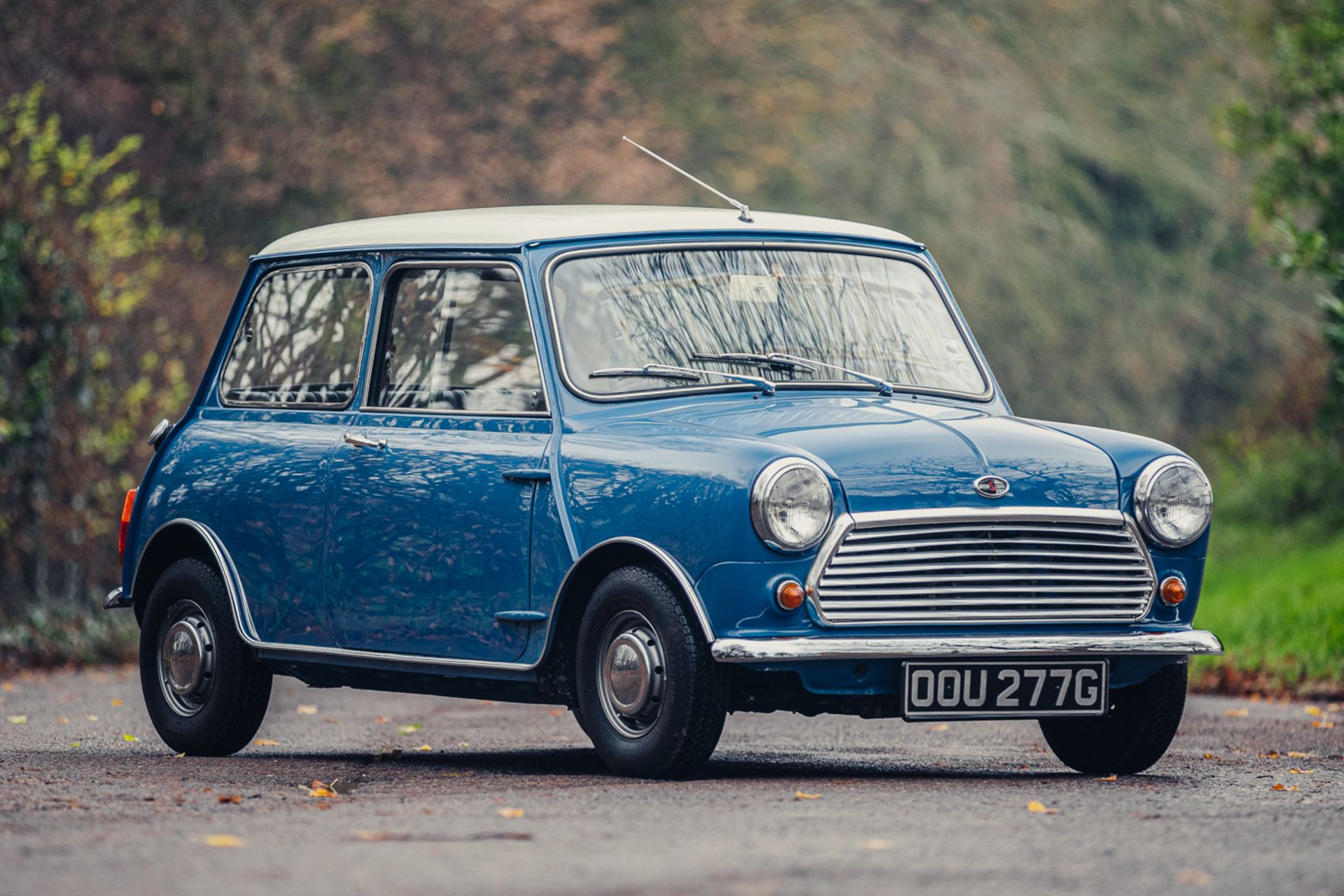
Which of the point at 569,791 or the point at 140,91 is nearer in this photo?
Result: the point at 569,791

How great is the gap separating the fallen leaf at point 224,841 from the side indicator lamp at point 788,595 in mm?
1911

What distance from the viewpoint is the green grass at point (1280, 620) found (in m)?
14.1

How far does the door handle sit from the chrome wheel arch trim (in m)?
0.75

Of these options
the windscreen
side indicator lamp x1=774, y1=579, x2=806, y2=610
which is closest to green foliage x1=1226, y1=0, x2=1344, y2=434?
the windscreen

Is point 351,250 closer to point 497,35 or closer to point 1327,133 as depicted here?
point 1327,133

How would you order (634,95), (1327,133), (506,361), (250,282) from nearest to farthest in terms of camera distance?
1. (506,361)
2. (250,282)
3. (1327,133)
4. (634,95)

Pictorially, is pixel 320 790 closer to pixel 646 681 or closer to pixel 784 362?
pixel 646 681

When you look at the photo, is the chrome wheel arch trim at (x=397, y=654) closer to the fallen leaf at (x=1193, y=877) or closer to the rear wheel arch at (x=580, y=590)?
the rear wheel arch at (x=580, y=590)

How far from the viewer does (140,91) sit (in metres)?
22.0

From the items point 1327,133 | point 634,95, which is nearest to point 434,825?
point 1327,133

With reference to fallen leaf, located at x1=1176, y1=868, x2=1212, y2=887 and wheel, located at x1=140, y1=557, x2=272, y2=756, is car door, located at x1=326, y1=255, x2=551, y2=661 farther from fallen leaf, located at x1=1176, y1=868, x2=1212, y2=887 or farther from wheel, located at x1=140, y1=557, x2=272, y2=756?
fallen leaf, located at x1=1176, y1=868, x2=1212, y2=887

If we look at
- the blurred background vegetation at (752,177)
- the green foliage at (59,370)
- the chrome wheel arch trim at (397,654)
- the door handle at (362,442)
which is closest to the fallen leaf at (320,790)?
the chrome wheel arch trim at (397,654)

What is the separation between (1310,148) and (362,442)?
11598 mm

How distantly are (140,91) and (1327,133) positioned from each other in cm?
1085
